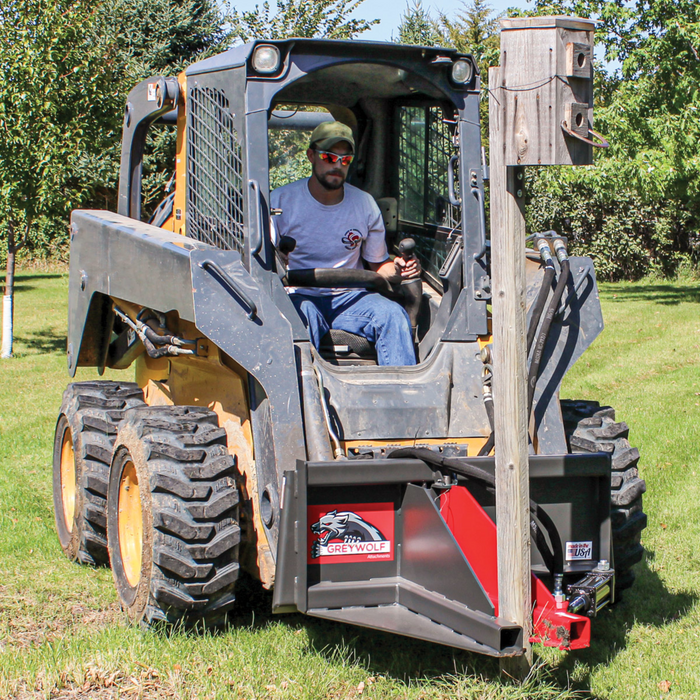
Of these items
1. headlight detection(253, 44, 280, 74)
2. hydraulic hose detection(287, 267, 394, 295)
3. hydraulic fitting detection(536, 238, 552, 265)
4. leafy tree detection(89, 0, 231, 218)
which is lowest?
hydraulic hose detection(287, 267, 394, 295)

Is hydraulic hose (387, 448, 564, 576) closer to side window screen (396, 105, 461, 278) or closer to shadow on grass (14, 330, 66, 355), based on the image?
side window screen (396, 105, 461, 278)

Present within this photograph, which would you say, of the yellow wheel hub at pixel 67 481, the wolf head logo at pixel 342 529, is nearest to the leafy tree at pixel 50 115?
the yellow wheel hub at pixel 67 481

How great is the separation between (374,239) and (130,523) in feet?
6.87

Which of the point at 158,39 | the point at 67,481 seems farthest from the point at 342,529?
the point at 158,39

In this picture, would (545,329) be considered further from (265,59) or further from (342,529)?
(265,59)

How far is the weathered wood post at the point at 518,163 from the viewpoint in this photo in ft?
10.7

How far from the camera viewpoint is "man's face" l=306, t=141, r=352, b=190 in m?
5.25

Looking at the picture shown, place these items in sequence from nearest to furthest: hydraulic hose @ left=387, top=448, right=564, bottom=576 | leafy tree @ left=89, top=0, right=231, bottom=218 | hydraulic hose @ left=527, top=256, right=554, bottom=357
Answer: hydraulic hose @ left=387, top=448, right=564, bottom=576
hydraulic hose @ left=527, top=256, right=554, bottom=357
leafy tree @ left=89, top=0, right=231, bottom=218

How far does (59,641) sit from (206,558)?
2.83 ft

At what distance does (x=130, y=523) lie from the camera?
4.57 metres

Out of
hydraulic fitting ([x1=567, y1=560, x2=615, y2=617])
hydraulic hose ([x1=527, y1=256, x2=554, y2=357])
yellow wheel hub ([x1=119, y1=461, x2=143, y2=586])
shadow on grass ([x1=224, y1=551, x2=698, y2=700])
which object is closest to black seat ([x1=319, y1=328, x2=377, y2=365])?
hydraulic hose ([x1=527, y1=256, x2=554, y2=357])

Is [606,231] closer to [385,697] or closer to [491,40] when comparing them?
[491,40]

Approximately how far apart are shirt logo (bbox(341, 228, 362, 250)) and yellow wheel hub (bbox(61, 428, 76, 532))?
2077mm

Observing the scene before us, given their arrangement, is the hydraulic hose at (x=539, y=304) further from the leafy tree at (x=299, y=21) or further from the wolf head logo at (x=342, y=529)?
the leafy tree at (x=299, y=21)
